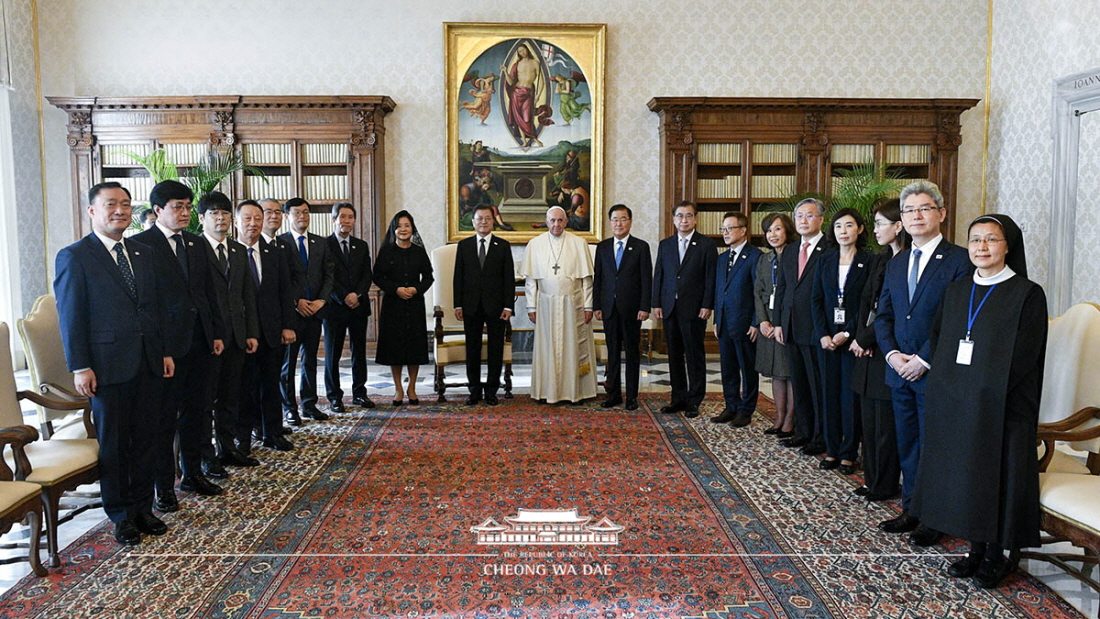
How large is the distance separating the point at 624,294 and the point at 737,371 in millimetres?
1103

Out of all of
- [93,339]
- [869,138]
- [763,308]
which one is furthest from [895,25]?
[93,339]

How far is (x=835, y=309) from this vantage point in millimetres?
4254

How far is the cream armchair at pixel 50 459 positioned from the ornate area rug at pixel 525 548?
264 mm

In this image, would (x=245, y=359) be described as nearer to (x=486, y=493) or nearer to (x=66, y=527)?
(x=66, y=527)

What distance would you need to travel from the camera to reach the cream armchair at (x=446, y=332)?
21.6 feet

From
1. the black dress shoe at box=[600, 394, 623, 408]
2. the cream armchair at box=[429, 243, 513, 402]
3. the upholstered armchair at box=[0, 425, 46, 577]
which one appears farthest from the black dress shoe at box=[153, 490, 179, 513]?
the black dress shoe at box=[600, 394, 623, 408]

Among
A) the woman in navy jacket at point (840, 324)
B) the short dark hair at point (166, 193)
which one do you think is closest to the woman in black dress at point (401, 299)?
the short dark hair at point (166, 193)

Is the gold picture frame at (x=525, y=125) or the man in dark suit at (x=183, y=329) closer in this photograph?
the man in dark suit at (x=183, y=329)

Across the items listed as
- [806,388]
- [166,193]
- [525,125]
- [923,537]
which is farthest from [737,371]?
[525,125]

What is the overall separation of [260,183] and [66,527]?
585 centimetres

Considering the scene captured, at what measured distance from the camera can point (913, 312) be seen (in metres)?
3.38

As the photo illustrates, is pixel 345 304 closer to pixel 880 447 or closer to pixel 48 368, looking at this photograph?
pixel 48 368

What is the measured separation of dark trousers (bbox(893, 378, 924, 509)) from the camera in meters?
3.46

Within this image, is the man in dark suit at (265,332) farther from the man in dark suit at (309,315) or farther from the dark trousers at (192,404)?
the dark trousers at (192,404)
